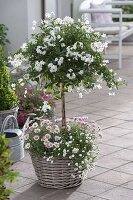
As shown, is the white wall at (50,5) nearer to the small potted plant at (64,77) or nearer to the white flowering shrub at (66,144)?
the small potted plant at (64,77)

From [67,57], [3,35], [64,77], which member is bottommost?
[64,77]

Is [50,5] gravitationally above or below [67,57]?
above

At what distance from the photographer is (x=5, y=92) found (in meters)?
5.65

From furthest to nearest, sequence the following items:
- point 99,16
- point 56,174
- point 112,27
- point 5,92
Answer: point 99,16 < point 112,27 < point 5,92 < point 56,174

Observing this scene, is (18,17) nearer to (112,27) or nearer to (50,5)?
(50,5)

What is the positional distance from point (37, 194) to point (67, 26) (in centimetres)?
127

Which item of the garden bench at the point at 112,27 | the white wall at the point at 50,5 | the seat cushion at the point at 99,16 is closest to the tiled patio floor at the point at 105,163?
the white wall at the point at 50,5

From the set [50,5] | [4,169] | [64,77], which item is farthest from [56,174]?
[50,5]

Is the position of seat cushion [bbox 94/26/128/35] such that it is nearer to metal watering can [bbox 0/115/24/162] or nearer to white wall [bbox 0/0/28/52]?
white wall [bbox 0/0/28/52]

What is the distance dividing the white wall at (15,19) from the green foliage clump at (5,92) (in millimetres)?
3001

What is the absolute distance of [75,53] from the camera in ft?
14.6

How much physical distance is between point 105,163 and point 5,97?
1.10 m

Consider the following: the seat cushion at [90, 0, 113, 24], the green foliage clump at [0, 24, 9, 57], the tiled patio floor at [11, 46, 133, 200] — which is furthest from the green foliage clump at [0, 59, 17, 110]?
the seat cushion at [90, 0, 113, 24]

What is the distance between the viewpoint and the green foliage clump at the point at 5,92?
5641 millimetres
